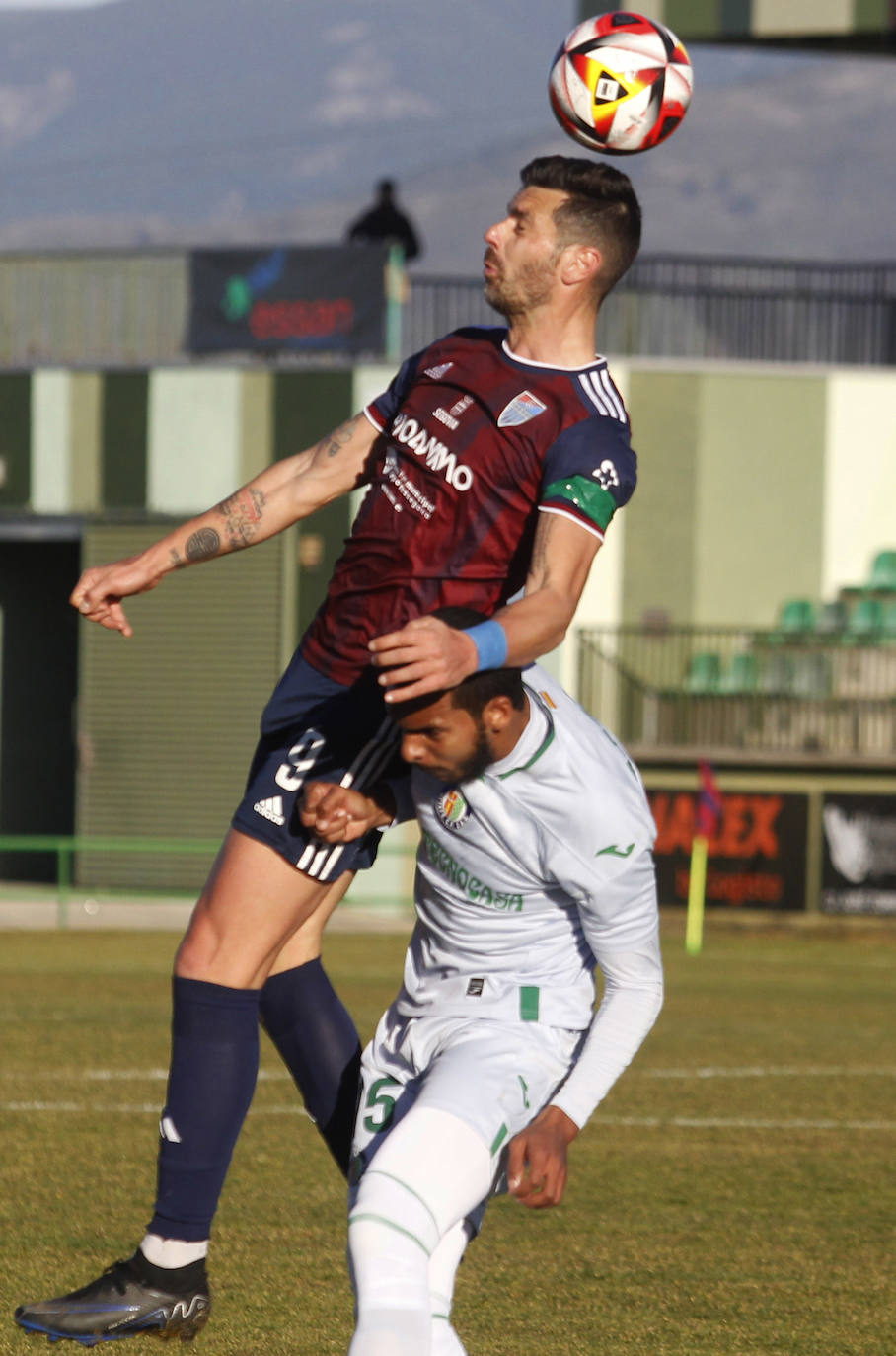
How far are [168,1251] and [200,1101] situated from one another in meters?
0.34

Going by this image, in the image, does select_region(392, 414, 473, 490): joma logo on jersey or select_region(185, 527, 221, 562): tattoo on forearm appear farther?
select_region(185, 527, 221, 562): tattoo on forearm

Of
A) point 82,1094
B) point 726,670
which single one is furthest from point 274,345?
point 82,1094

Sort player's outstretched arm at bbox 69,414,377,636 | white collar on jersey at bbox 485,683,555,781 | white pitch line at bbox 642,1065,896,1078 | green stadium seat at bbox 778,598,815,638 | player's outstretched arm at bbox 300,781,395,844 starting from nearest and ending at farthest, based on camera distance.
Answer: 1. white collar on jersey at bbox 485,683,555,781
2. player's outstretched arm at bbox 300,781,395,844
3. player's outstretched arm at bbox 69,414,377,636
4. white pitch line at bbox 642,1065,896,1078
5. green stadium seat at bbox 778,598,815,638

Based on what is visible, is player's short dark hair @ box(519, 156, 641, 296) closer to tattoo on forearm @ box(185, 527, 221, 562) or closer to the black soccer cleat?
tattoo on forearm @ box(185, 527, 221, 562)

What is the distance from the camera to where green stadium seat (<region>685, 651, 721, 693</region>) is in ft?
79.8

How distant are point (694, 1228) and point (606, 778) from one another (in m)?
2.87

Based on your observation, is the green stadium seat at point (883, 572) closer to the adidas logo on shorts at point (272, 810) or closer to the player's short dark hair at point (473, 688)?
the adidas logo on shorts at point (272, 810)

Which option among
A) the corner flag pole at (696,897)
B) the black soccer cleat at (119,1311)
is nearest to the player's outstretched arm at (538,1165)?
the black soccer cleat at (119,1311)

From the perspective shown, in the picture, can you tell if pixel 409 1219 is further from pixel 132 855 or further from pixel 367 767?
pixel 132 855

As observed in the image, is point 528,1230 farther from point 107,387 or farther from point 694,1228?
point 107,387

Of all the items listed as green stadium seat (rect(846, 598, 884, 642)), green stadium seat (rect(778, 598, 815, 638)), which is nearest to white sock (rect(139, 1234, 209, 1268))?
green stadium seat (rect(846, 598, 884, 642))

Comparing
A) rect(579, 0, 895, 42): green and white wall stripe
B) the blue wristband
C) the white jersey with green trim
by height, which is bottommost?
the white jersey with green trim

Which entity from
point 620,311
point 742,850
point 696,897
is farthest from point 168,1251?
point 620,311

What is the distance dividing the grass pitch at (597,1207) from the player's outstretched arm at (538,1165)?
128 centimetres
